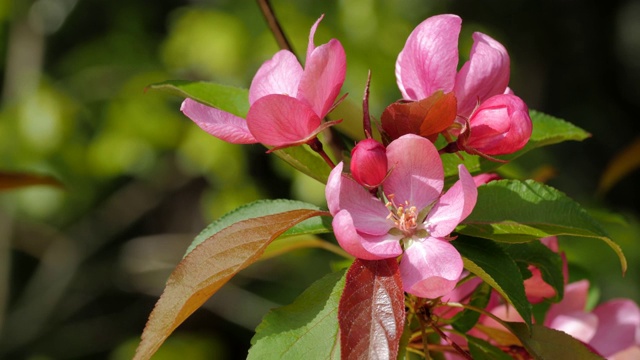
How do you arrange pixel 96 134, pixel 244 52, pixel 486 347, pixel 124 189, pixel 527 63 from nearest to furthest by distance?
pixel 486 347 → pixel 244 52 → pixel 96 134 → pixel 124 189 → pixel 527 63

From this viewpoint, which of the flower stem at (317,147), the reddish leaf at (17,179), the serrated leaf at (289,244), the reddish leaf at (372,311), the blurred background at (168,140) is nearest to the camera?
the reddish leaf at (372,311)

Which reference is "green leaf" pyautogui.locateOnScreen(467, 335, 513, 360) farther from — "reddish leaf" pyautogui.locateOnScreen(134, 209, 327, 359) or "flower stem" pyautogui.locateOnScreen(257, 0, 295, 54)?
"flower stem" pyautogui.locateOnScreen(257, 0, 295, 54)

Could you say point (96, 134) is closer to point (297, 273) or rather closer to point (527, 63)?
point (297, 273)

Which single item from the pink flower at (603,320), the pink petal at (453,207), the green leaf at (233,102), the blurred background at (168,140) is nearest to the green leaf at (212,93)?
the green leaf at (233,102)

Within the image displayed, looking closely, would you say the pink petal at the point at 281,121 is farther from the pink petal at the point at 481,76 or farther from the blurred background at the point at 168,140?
the blurred background at the point at 168,140

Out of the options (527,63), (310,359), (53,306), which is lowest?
(527,63)

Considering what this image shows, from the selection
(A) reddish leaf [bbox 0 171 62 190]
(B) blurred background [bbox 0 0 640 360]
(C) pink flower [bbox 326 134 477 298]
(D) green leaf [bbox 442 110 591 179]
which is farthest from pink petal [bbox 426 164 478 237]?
(B) blurred background [bbox 0 0 640 360]

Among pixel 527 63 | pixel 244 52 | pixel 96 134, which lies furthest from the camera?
pixel 527 63

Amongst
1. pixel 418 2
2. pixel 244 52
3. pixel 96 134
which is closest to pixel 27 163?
pixel 96 134
